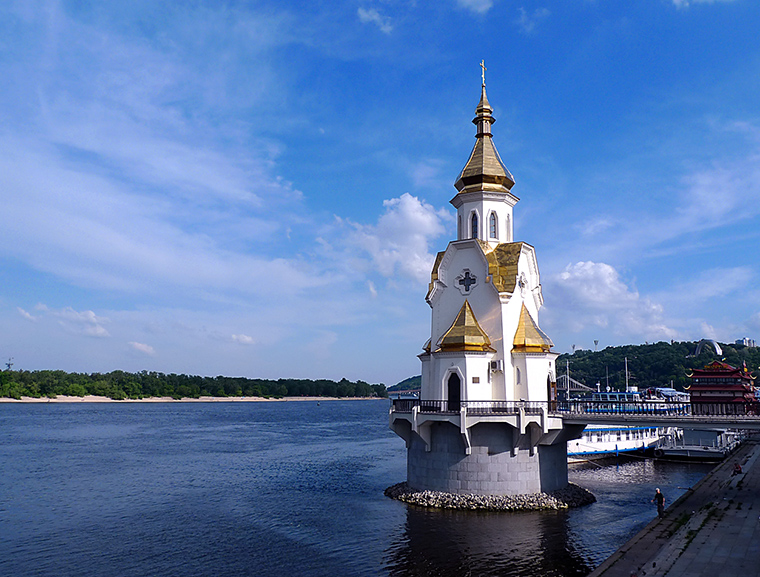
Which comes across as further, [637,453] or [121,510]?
[637,453]

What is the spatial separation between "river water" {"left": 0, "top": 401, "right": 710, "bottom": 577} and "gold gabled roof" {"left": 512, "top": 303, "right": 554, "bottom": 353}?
884 cm

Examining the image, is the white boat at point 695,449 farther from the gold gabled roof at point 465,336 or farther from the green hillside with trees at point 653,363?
the green hillside with trees at point 653,363

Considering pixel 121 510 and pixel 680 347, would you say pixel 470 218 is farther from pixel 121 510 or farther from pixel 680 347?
pixel 680 347

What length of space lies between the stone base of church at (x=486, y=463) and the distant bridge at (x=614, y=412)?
1.04 metres

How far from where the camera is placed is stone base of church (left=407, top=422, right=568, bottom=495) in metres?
31.5

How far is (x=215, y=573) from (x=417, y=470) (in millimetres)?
13660

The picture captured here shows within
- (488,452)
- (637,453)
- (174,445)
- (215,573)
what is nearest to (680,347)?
(637,453)

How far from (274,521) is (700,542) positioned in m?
20.0

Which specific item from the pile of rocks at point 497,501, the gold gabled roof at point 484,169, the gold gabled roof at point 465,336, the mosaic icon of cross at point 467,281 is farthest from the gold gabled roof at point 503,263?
the pile of rocks at point 497,501

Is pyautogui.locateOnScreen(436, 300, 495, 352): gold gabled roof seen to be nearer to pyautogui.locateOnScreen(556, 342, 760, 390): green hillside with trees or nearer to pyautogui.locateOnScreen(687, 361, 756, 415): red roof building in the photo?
pyautogui.locateOnScreen(687, 361, 756, 415): red roof building

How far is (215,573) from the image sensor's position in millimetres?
22953

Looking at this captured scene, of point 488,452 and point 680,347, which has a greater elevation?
point 680,347

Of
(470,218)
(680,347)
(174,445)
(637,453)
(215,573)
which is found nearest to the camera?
(215,573)

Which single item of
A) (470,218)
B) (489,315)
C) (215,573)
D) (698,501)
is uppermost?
(470,218)
